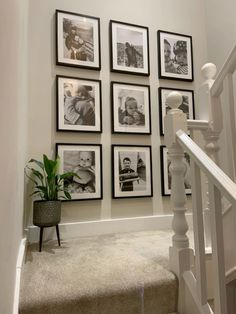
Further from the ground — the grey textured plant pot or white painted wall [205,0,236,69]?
white painted wall [205,0,236,69]

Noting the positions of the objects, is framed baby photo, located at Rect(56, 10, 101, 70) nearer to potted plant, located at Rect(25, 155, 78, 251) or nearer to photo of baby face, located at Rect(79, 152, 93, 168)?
photo of baby face, located at Rect(79, 152, 93, 168)

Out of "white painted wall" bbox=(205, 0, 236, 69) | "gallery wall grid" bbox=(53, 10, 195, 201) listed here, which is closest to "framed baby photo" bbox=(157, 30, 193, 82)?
"gallery wall grid" bbox=(53, 10, 195, 201)

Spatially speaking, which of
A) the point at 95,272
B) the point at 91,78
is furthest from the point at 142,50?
the point at 95,272

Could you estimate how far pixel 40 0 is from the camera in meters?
2.60

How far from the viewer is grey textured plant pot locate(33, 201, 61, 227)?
6.55ft

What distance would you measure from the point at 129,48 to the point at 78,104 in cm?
86

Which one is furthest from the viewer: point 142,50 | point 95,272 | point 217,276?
point 142,50

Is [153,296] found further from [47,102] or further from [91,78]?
[91,78]

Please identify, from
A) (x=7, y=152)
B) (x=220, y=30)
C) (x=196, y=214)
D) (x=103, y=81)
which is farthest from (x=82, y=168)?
(x=220, y=30)

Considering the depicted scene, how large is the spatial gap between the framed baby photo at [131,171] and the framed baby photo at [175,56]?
905mm

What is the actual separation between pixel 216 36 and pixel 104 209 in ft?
7.57

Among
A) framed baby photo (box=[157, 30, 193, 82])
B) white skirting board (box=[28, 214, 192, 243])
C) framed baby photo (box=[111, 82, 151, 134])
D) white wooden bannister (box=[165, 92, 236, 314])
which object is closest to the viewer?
white wooden bannister (box=[165, 92, 236, 314])

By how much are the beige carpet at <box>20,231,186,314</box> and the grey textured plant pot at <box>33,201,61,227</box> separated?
27cm

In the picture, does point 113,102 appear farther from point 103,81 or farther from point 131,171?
point 131,171
